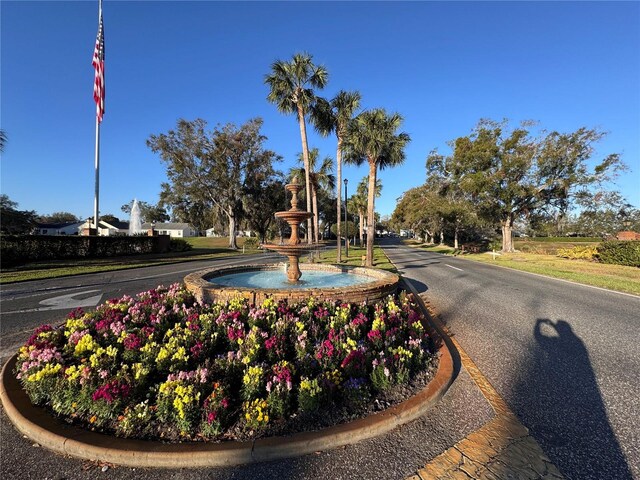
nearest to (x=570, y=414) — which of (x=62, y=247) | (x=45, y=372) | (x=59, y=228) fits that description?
(x=45, y=372)

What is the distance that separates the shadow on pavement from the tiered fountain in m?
2.68

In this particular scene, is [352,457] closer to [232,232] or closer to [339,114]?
[339,114]

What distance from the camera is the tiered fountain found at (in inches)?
204

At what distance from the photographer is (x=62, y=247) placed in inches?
714

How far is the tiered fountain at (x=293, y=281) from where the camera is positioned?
5180 mm

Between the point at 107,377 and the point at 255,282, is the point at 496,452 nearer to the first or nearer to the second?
the point at 107,377

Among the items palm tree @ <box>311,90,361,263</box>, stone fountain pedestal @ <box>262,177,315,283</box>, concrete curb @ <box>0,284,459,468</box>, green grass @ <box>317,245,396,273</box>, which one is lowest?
green grass @ <box>317,245,396,273</box>

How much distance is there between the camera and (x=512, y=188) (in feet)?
90.3

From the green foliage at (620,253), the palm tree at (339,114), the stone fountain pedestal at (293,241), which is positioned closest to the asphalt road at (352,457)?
the stone fountain pedestal at (293,241)

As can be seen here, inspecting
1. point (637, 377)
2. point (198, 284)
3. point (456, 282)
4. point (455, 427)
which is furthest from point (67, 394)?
point (456, 282)

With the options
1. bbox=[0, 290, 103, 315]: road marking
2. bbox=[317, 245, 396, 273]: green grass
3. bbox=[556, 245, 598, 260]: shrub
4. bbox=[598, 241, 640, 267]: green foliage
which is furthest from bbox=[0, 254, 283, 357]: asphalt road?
bbox=[556, 245, 598, 260]: shrub

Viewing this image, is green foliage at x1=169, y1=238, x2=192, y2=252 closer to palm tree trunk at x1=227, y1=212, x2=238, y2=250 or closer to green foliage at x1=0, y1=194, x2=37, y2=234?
palm tree trunk at x1=227, y1=212, x2=238, y2=250

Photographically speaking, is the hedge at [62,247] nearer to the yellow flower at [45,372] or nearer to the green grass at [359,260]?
the green grass at [359,260]

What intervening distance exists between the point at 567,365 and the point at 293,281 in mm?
5653
